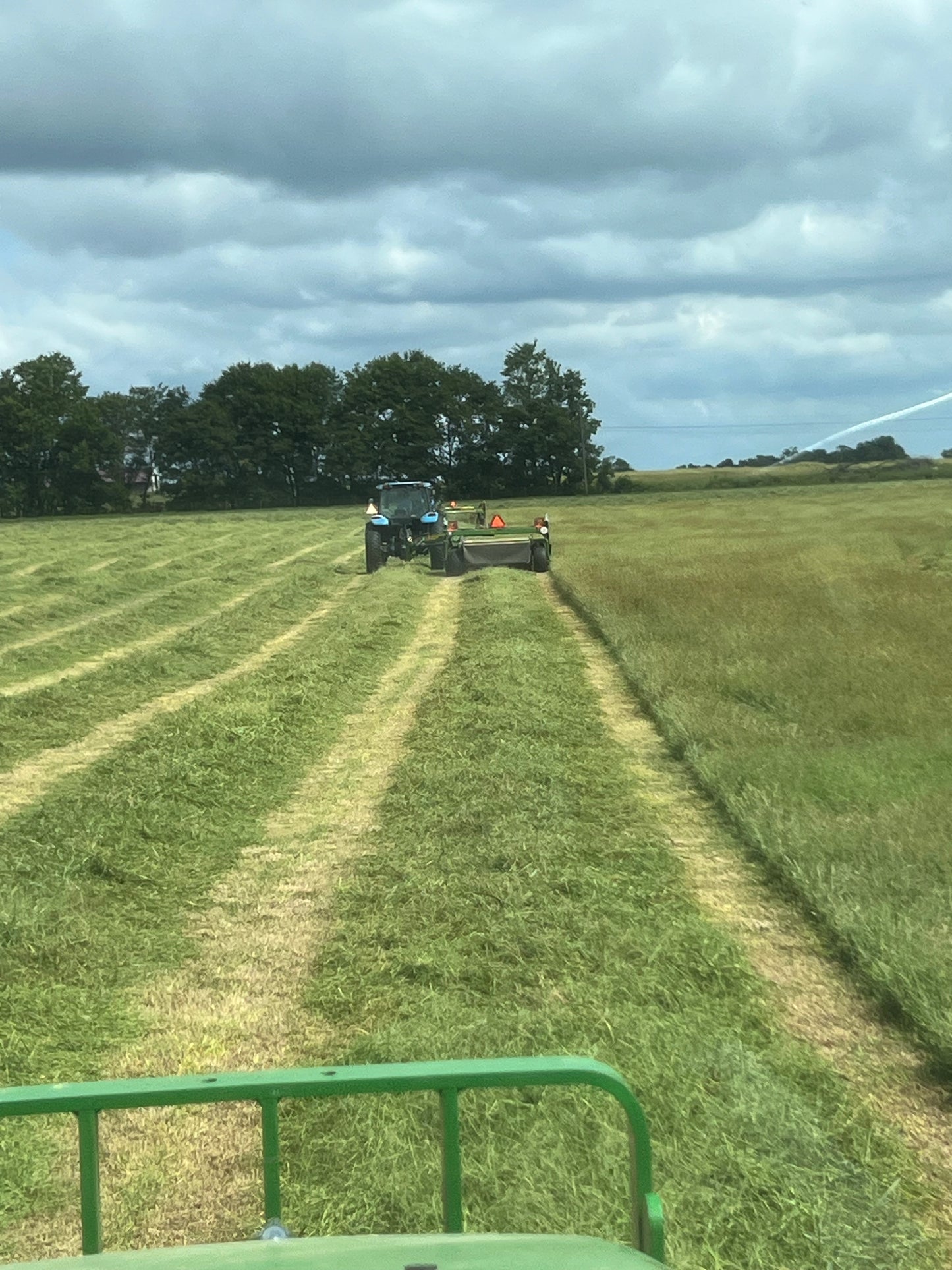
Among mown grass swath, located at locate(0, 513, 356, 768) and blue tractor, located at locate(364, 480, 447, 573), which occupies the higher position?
blue tractor, located at locate(364, 480, 447, 573)

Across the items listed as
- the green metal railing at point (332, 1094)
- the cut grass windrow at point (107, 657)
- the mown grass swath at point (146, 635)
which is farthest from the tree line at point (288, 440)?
the green metal railing at point (332, 1094)

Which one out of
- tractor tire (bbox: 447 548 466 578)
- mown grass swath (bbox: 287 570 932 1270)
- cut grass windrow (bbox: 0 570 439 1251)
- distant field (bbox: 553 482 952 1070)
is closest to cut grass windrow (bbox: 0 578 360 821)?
cut grass windrow (bbox: 0 570 439 1251)

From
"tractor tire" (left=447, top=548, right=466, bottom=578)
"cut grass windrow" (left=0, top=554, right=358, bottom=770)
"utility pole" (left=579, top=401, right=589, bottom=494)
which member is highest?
"utility pole" (left=579, top=401, right=589, bottom=494)

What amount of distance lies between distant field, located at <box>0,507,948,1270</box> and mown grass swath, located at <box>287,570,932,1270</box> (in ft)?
0.04

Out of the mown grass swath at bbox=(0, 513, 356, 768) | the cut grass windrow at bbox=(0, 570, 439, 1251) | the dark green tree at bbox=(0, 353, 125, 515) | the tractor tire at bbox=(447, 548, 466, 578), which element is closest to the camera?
the cut grass windrow at bbox=(0, 570, 439, 1251)

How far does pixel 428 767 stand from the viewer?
9.03 m

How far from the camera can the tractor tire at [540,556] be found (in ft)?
86.0

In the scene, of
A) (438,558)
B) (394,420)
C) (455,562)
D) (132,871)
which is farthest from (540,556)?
(394,420)

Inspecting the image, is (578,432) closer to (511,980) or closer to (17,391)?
(17,391)

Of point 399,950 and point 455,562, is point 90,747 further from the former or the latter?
point 455,562

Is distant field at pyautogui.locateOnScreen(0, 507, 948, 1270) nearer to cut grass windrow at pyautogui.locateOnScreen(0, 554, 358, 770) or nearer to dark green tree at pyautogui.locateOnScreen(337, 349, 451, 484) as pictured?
cut grass windrow at pyautogui.locateOnScreen(0, 554, 358, 770)

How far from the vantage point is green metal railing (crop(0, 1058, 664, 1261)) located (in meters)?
2.16

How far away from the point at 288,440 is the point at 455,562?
5676 centimetres

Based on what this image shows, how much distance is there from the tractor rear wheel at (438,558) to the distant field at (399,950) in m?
12.6
